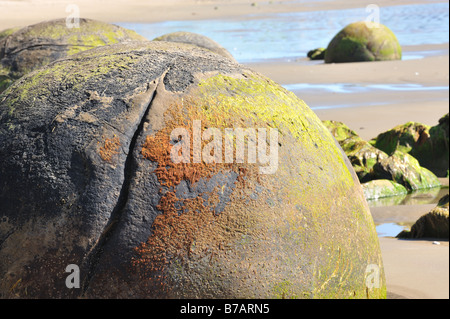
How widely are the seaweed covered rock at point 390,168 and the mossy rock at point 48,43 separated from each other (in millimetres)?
2998

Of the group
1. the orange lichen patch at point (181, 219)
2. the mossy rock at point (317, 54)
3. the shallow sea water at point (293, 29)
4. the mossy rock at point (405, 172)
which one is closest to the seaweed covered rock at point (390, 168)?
the mossy rock at point (405, 172)

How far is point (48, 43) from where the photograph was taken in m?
7.90

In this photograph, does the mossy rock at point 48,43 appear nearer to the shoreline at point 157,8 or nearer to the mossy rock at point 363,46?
the mossy rock at point 363,46

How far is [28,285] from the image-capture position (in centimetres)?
267

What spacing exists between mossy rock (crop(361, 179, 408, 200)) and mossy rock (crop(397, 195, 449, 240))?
1.68 meters

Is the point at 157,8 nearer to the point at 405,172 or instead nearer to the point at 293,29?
the point at 293,29

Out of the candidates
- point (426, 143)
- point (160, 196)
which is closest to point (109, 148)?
point (160, 196)

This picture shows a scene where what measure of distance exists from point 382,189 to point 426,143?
159 cm

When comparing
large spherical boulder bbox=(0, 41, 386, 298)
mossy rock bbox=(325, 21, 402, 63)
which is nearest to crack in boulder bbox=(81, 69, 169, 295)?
large spherical boulder bbox=(0, 41, 386, 298)

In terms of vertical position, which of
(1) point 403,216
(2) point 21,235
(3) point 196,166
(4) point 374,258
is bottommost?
(1) point 403,216

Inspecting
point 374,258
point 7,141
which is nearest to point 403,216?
point 374,258

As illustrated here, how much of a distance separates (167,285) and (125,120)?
67 centimetres

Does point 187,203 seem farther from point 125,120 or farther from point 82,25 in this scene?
point 82,25

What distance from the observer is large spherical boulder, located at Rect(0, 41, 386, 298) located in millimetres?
2596
